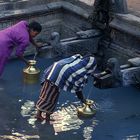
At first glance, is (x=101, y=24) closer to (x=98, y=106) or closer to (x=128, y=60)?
(x=128, y=60)

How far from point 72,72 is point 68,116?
1.22 m

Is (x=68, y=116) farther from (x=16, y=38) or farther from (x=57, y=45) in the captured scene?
A: (x=57, y=45)

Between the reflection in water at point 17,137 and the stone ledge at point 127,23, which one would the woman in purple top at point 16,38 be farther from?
the stone ledge at point 127,23

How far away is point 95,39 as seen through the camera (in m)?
9.19

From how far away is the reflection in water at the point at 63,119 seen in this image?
6.84 m

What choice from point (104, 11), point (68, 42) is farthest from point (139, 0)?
point (68, 42)

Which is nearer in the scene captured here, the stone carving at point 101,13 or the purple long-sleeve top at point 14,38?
the purple long-sleeve top at point 14,38

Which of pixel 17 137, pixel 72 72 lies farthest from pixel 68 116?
pixel 72 72

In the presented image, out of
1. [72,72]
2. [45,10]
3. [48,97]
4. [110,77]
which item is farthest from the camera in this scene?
[45,10]

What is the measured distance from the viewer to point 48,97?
21.3 feet

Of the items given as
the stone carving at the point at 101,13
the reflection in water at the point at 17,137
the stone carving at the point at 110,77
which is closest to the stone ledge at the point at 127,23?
the stone carving at the point at 101,13

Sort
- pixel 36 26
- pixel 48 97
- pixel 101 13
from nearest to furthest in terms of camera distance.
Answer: pixel 48 97 → pixel 36 26 → pixel 101 13

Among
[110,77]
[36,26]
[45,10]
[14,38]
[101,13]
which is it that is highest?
[36,26]

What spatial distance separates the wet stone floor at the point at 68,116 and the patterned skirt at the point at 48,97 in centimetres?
35
